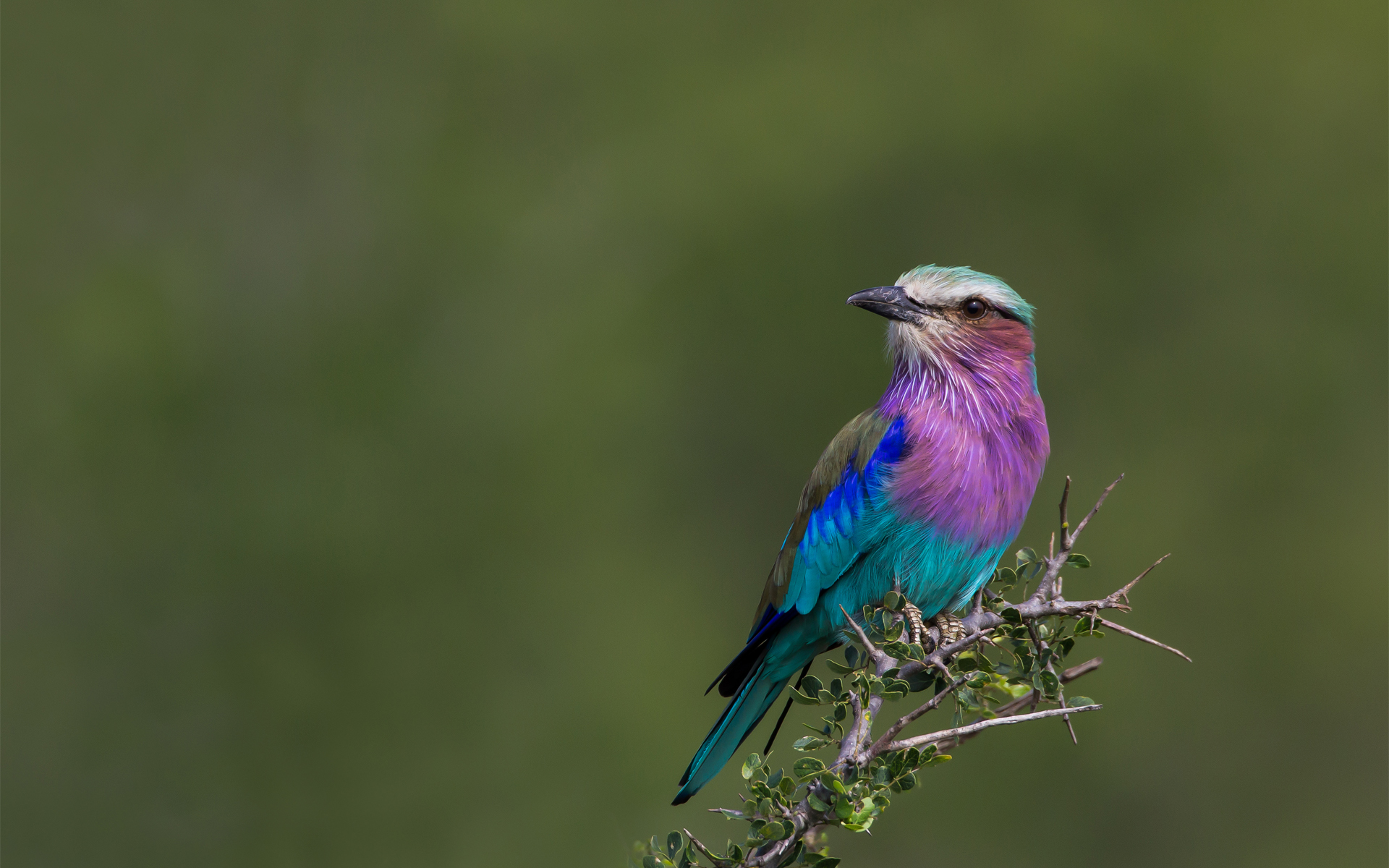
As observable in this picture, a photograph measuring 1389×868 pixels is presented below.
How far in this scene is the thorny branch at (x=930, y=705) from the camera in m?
2.80

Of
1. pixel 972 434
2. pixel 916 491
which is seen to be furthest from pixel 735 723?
pixel 972 434

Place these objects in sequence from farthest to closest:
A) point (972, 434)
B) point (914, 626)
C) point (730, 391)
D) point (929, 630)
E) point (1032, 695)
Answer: point (730, 391) → point (972, 434) → point (929, 630) → point (914, 626) → point (1032, 695)

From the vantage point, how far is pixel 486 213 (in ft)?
36.2

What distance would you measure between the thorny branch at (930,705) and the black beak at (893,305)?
3.76 ft

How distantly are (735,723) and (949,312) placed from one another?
1.50 metres

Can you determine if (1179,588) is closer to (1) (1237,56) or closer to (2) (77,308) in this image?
(1) (1237,56)

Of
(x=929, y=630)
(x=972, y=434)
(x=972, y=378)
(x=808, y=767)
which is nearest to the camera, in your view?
(x=808, y=767)

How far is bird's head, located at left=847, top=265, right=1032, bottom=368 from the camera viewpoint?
414 centimetres

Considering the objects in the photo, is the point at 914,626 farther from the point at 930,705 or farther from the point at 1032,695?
the point at 930,705

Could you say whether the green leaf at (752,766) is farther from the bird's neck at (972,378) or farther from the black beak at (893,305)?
the black beak at (893,305)

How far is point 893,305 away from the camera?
414 centimetres

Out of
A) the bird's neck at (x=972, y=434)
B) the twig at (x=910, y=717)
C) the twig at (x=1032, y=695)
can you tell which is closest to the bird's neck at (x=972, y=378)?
the bird's neck at (x=972, y=434)

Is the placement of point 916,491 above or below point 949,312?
below

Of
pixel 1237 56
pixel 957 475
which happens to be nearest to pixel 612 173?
pixel 1237 56
